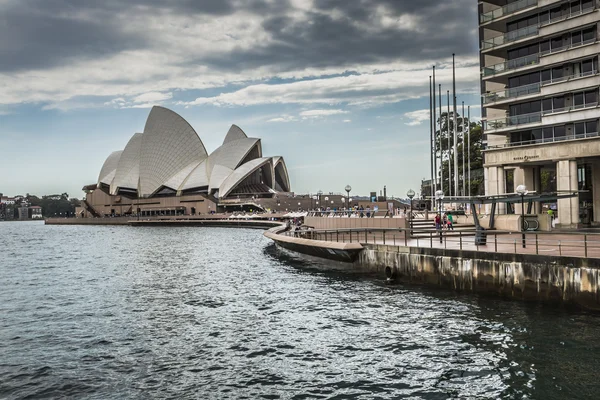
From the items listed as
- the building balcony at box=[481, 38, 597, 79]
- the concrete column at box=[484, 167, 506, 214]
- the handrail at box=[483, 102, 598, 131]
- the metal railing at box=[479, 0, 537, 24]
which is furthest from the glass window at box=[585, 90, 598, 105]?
the metal railing at box=[479, 0, 537, 24]

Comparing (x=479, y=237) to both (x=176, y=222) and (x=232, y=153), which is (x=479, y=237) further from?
(x=232, y=153)

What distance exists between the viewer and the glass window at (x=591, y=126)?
37.6 m

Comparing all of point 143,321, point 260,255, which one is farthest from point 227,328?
point 260,255

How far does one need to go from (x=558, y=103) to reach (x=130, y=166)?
133m

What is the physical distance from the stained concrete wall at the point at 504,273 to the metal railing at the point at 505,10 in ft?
91.5

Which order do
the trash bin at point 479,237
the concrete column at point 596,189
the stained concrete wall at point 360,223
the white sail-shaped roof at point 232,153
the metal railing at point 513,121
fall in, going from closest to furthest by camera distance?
1. the trash bin at point 479,237
2. the stained concrete wall at point 360,223
3. the concrete column at point 596,189
4. the metal railing at point 513,121
5. the white sail-shaped roof at point 232,153

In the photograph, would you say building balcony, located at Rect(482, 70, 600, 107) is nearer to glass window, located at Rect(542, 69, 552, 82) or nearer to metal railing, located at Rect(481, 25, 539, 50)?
glass window, located at Rect(542, 69, 552, 82)

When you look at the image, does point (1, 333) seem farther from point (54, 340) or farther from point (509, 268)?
point (509, 268)

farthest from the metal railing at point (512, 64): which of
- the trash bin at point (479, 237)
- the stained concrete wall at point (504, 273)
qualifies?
the stained concrete wall at point (504, 273)

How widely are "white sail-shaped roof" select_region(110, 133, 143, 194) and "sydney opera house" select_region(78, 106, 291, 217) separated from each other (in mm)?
405

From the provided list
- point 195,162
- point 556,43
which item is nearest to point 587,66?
point 556,43

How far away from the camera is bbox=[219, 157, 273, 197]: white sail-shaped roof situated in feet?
420

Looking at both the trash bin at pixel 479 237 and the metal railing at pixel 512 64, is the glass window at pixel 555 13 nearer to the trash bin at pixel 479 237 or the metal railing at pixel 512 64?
the metal railing at pixel 512 64

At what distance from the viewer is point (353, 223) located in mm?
37625
